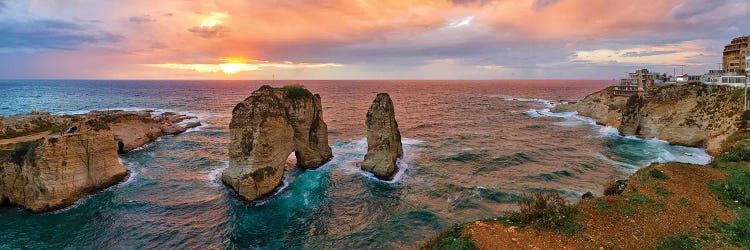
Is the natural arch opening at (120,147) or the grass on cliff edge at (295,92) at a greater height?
the grass on cliff edge at (295,92)

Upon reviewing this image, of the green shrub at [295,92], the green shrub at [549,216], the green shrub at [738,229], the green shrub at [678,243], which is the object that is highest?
the green shrub at [295,92]

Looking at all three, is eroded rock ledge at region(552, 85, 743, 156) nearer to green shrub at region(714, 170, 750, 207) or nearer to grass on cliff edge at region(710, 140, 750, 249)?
grass on cliff edge at region(710, 140, 750, 249)

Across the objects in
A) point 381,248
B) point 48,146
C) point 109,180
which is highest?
point 48,146

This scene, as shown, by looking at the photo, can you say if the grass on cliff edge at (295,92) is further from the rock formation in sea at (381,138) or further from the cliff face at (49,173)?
the cliff face at (49,173)

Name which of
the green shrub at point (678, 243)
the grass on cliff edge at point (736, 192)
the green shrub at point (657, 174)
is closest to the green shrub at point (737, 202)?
the grass on cliff edge at point (736, 192)

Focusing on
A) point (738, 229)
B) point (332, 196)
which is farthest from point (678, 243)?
point (332, 196)

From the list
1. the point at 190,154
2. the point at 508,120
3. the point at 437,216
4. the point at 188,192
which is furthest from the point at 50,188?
the point at 508,120

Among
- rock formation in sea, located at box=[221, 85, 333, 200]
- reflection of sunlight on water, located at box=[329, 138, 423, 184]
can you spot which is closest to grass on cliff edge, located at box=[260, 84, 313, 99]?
rock formation in sea, located at box=[221, 85, 333, 200]

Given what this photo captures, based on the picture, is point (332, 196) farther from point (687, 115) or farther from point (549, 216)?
point (687, 115)

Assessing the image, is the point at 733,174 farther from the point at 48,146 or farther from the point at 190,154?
the point at 190,154
